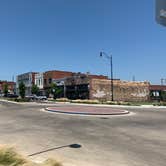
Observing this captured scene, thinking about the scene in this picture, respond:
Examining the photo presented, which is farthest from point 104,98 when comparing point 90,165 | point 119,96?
point 90,165

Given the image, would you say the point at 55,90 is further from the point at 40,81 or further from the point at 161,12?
the point at 161,12

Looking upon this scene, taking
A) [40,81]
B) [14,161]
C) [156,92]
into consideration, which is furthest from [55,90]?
[14,161]

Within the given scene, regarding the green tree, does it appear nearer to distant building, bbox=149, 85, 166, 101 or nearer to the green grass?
distant building, bbox=149, 85, 166, 101

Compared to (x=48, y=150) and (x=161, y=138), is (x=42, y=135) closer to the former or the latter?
(x=48, y=150)

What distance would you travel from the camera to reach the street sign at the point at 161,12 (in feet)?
12.9

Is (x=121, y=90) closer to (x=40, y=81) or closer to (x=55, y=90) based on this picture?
(x=55, y=90)

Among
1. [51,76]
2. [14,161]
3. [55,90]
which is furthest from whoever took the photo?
[51,76]

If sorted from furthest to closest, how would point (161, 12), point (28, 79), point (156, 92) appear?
1. point (28, 79)
2. point (156, 92)
3. point (161, 12)

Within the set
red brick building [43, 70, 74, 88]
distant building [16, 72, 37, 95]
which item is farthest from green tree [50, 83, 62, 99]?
distant building [16, 72, 37, 95]

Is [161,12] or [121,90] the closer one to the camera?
[161,12]

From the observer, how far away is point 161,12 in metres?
3.97

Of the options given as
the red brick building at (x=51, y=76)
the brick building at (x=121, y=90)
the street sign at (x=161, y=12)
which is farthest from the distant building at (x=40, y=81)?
the street sign at (x=161, y=12)

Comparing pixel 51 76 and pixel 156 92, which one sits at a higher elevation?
pixel 51 76

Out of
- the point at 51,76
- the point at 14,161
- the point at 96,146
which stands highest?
the point at 51,76
